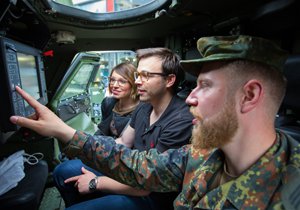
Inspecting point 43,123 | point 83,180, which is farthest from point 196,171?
point 83,180

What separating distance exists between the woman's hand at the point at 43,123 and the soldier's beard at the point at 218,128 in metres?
0.56

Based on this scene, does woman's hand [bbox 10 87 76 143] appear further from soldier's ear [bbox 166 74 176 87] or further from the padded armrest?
soldier's ear [bbox 166 74 176 87]

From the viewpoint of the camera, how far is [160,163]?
115 centimetres

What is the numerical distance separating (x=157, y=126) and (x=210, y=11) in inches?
30.5

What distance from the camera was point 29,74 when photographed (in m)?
1.28

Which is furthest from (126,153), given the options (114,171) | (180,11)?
(180,11)

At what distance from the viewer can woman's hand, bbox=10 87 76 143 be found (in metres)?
0.98

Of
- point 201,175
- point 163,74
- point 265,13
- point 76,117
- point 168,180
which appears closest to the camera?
point 201,175

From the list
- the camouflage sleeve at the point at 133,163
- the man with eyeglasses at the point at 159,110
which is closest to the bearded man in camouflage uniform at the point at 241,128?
the camouflage sleeve at the point at 133,163

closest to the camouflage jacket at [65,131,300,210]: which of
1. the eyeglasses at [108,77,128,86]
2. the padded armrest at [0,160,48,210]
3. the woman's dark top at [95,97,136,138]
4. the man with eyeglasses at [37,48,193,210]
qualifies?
the man with eyeglasses at [37,48,193,210]

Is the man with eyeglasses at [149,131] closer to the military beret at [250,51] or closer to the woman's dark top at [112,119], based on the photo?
the woman's dark top at [112,119]

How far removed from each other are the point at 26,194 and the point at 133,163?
2.37ft

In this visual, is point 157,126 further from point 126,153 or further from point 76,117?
point 76,117

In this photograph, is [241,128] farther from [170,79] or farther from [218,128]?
[170,79]
